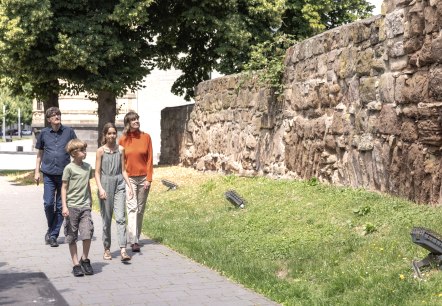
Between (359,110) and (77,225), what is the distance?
4545mm

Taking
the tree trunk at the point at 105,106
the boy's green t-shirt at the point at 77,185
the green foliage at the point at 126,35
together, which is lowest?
the boy's green t-shirt at the point at 77,185

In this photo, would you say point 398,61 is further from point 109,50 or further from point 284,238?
point 109,50

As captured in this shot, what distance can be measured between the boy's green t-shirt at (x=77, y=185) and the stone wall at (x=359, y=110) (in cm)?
→ 372

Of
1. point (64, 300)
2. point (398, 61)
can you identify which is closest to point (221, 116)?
point (398, 61)

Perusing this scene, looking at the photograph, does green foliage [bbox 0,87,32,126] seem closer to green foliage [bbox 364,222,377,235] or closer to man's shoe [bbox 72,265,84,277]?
man's shoe [bbox 72,265,84,277]

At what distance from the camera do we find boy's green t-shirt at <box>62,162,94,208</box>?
8.88 m

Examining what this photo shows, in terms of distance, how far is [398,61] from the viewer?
33.9ft

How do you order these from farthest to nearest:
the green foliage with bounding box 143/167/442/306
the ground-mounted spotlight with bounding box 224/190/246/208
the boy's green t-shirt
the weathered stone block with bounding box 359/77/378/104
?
the ground-mounted spotlight with bounding box 224/190/246/208 < the weathered stone block with bounding box 359/77/378/104 < the boy's green t-shirt < the green foliage with bounding box 143/167/442/306

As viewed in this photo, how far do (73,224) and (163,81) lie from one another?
39.5 metres

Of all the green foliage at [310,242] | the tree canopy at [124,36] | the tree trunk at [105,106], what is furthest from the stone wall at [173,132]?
the green foliage at [310,242]

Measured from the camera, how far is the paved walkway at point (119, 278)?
7246 mm

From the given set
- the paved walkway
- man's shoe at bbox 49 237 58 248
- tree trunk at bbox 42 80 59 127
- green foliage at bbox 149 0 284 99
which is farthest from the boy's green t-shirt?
tree trunk at bbox 42 80 59 127

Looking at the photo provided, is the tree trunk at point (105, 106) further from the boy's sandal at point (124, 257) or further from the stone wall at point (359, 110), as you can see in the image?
the boy's sandal at point (124, 257)

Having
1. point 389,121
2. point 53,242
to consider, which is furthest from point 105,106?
point 389,121
